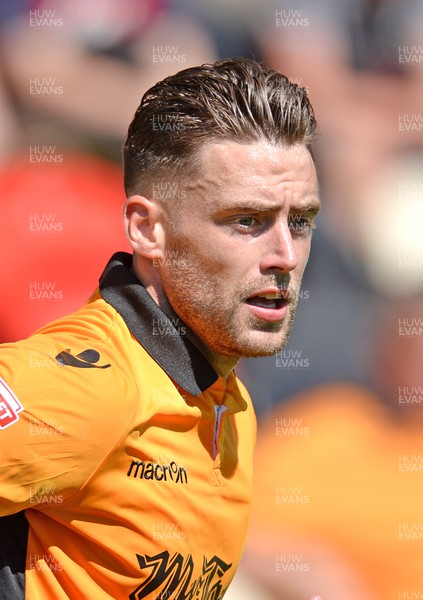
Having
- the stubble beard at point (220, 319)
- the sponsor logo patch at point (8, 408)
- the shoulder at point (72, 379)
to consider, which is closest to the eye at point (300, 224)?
the stubble beard at point (220, 319)

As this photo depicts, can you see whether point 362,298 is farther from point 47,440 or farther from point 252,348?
point 47,440

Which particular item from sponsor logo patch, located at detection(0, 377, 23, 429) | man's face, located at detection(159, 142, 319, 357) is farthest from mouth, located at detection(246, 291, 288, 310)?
sponsor logo patch, located at detection(0, 377, 23, 429)

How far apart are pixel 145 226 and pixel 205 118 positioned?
23cm

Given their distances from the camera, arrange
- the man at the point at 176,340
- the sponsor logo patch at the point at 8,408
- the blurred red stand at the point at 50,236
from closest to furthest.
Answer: the sponsor logo patch at the point at 8,408 → the man at the point at 176,340 → the blurred red stand at the point at 50,236

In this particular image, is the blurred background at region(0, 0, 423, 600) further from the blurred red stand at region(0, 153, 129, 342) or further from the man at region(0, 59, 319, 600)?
the man at region(0, 59, 319, 600)

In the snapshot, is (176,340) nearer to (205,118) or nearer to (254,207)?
(254,207)

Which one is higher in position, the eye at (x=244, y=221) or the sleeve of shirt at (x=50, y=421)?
the eye at (x=244, y=221)

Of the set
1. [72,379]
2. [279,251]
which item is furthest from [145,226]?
[72,379]

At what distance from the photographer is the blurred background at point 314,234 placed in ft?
9.52

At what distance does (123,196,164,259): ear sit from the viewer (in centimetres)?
164

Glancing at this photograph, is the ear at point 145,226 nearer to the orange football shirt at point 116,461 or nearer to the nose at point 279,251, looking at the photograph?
the orange football shirt at point 116,461

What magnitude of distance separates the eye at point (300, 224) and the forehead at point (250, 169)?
5 centimetres

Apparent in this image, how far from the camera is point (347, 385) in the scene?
3.04m

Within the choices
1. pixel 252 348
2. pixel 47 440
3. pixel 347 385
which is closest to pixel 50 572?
pixel 47 440
